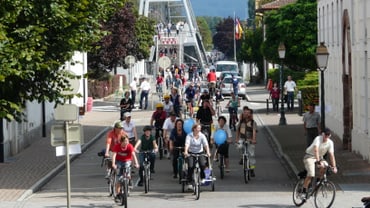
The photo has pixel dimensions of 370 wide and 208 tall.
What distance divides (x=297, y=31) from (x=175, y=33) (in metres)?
72.1

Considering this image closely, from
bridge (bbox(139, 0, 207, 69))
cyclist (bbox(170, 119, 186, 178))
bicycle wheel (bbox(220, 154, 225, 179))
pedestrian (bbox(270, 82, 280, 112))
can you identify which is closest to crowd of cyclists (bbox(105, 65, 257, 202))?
cyclist (bbox(170, 119, 186, 178))

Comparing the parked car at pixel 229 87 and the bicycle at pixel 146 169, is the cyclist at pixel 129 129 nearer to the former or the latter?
the bicycle at pixel 146 169

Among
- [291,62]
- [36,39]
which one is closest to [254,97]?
[291,62]

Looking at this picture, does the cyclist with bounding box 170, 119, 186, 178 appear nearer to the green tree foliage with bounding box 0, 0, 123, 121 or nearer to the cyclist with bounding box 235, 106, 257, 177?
the cyclist with bounding box 235, 106, 257, 177

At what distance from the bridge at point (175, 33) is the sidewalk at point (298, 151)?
193 feet

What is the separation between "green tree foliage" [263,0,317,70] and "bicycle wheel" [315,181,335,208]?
3821cm

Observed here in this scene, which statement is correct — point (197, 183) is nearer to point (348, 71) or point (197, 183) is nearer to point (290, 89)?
point (348, 71)

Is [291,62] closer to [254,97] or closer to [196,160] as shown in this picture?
[254,97]

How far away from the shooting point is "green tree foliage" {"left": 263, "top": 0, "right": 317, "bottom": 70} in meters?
58.8

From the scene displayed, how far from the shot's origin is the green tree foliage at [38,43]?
60.4ft

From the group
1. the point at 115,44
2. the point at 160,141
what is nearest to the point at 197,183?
the point at 160,141

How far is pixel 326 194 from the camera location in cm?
2039

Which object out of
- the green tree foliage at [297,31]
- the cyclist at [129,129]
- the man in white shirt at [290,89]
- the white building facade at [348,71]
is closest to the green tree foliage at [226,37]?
the green tree foliage at [297,31]

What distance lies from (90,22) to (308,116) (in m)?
8.90
